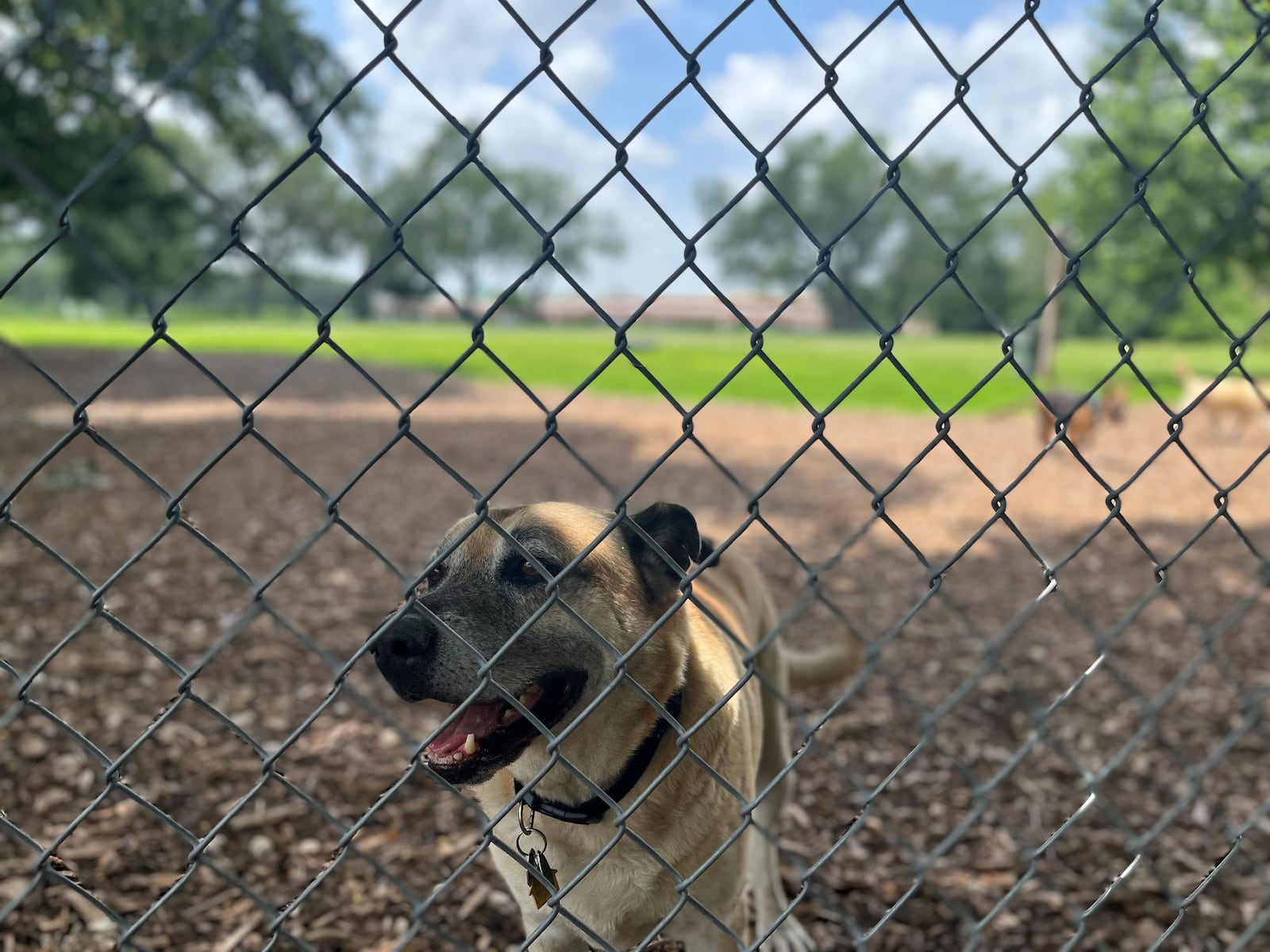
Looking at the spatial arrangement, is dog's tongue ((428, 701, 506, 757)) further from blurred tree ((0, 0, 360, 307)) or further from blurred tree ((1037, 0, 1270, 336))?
blurred tree ((1037, 0, 1270, 336))

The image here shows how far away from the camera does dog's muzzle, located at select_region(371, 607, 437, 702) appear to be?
5.45 feet

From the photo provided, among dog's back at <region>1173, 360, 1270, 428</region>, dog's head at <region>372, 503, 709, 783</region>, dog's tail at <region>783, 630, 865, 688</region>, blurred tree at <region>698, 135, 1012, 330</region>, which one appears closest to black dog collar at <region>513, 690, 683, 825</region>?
dog's head at <region>372, 503, 709, 783</region>

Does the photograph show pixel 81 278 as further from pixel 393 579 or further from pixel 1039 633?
pixel 1039 633

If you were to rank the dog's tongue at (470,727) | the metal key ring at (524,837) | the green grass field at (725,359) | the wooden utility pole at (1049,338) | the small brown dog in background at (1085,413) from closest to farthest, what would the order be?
1. the dog's tongue at (470,727)
2. the metal key ring at (524,837)
3. the small brown dog in background at (1085,413)
4. the green grass field at (725,359)
5. the wooden utility pole at (1049,338)

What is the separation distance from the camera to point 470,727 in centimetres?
184

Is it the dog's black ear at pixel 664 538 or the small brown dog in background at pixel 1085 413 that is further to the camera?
the small brown dog in background at pixel 1085 413

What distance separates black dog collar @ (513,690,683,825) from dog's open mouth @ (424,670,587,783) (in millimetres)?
171

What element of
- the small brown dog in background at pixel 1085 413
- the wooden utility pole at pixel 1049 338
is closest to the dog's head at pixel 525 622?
the small brown dog in background at pixel 1085 413

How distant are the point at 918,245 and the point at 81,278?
4040 cm

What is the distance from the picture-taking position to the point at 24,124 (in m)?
12.5

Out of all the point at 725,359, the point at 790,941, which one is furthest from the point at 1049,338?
the point at 790,941

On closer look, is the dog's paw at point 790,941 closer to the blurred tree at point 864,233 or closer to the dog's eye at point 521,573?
the dog's eye at point 521,573

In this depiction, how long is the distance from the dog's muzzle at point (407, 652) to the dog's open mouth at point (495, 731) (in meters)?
0.11

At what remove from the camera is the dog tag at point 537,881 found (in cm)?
182
